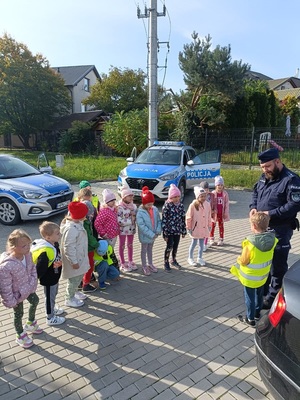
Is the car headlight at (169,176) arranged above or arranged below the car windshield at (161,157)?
below

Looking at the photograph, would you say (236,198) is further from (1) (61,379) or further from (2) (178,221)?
(1) (61,379)

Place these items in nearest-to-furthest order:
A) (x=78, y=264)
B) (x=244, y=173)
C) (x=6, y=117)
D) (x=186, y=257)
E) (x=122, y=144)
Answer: (x=78, y=264) → (x=186, y=257) → (x=244, y=173) → (x=122, y=144) → (x=6, y=117)

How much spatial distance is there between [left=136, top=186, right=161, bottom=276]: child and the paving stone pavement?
441mm

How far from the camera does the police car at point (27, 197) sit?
6.78m

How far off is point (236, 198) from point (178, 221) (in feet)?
21.9

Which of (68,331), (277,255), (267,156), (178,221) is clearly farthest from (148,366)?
(267,156)

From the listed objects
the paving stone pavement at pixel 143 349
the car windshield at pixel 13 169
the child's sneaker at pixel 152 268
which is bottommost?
the paving stone pavement at pixel 143 349

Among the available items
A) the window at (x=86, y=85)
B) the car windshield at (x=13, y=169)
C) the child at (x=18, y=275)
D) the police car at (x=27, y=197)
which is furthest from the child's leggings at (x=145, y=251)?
the window at (x=86, y=85)

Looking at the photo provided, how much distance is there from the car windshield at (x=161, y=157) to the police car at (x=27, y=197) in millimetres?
3538

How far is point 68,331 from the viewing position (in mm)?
3289

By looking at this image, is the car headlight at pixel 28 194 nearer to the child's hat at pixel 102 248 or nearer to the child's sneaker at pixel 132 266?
the child's sneaker at pixel 132 266

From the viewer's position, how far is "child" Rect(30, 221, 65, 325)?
3074mm

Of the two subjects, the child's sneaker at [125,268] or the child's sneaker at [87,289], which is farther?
the child's sneaker at [125,268]

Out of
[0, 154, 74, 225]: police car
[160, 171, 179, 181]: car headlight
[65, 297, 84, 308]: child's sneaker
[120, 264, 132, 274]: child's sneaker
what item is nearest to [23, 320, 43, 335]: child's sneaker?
[65, 297, 84, 308]: child's sneaker
